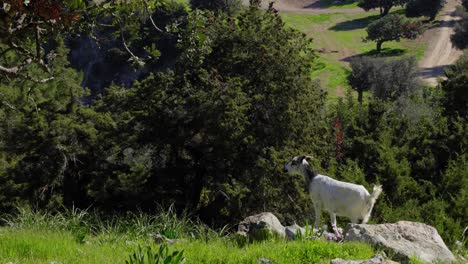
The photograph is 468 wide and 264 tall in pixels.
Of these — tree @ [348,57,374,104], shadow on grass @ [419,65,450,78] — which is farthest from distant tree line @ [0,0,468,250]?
shadow on grass @ [419,65,450,78]

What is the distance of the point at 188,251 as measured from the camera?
6957 mm

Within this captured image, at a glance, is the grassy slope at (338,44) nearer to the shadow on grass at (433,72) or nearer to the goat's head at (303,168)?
the shadow on grass at (433,72)

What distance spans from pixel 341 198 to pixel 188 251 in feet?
15.1

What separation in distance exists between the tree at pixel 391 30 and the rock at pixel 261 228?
62480 millimetres

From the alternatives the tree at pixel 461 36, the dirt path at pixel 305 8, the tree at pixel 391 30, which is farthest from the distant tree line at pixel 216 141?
the dirt path at pixel 305 8

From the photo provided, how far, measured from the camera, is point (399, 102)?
1558 inches

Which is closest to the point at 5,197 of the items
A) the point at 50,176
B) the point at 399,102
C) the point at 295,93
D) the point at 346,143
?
the point at 50,176

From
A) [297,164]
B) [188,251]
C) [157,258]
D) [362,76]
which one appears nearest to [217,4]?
[362,76]

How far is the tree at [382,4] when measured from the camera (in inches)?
3332

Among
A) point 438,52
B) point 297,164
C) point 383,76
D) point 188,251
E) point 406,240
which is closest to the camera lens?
point 188,251

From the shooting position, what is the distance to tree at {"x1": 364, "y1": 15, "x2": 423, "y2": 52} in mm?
69000

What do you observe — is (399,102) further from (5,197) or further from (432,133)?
(5,197)

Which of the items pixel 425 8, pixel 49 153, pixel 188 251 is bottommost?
pixel 49 153

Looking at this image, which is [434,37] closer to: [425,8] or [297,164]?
[425,8]
